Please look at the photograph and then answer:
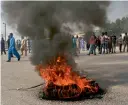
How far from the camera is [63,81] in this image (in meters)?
5.96

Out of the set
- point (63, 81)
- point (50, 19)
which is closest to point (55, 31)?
point (50, 19)

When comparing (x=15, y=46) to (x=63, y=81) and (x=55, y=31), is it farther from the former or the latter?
(x=63, y=81)

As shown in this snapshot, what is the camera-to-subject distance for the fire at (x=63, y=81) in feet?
18.7

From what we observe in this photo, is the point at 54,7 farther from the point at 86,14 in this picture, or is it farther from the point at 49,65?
the point at 49,65

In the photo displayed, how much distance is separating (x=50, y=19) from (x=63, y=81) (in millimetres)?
1421

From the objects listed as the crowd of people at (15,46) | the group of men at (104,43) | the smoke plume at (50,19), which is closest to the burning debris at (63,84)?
the smoke plume at (50,19)

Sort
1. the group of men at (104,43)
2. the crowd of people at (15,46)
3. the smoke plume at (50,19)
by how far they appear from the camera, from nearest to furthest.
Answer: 1. the smoke plume at (50,19)
2. the crowd of people at (15,46)
3. the group of men at (104,43)

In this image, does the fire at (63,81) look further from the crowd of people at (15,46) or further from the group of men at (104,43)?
the group of men at (104,43)

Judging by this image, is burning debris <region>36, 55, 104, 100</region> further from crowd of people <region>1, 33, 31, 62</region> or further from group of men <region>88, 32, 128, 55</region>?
group of men <region>88, 32, 128, 55</region>

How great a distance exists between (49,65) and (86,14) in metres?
1.45

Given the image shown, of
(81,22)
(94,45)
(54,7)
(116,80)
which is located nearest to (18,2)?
(54,7)

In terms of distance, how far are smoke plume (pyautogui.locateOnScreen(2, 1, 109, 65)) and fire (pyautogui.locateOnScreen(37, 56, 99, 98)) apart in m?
0.24

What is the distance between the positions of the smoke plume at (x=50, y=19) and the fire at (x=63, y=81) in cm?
24

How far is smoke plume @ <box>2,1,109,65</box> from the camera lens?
6188mm
